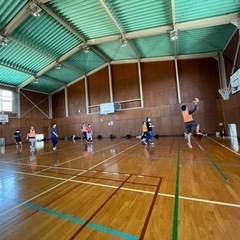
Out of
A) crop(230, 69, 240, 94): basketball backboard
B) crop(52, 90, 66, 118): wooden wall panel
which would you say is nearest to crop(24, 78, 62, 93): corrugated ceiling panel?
crop(52, 90, 66, 118): wooden wall panel

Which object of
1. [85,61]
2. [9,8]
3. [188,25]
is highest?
[85,61]

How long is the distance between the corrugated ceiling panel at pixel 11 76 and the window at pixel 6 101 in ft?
3.56

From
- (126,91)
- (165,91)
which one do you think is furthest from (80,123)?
(165,91)

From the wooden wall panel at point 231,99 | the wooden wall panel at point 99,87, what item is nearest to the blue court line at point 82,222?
the wooden wall panel at point 231,99

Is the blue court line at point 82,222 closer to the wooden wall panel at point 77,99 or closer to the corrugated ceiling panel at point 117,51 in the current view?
the corrugated ceiling panel at point 117,51

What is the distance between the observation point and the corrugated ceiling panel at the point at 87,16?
31.1 feet

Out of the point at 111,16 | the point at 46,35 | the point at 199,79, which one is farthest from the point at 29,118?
the point at 199,79

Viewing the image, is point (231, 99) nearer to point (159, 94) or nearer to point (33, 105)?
point (159, 94)

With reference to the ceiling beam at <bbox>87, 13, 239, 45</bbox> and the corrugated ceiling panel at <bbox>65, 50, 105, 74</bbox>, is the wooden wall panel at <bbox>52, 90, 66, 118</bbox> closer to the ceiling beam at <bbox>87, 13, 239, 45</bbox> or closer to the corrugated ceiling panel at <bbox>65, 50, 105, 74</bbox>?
the corrugated ceiling panel at <bbox>65, 50, 105, 74</bbox>

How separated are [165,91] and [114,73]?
6073 mm

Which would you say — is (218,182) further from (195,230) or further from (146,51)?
(146,51)

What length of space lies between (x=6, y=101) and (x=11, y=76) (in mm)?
3345

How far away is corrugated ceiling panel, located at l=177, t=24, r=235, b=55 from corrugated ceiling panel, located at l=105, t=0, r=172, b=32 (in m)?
2.38

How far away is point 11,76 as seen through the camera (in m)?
16.8
